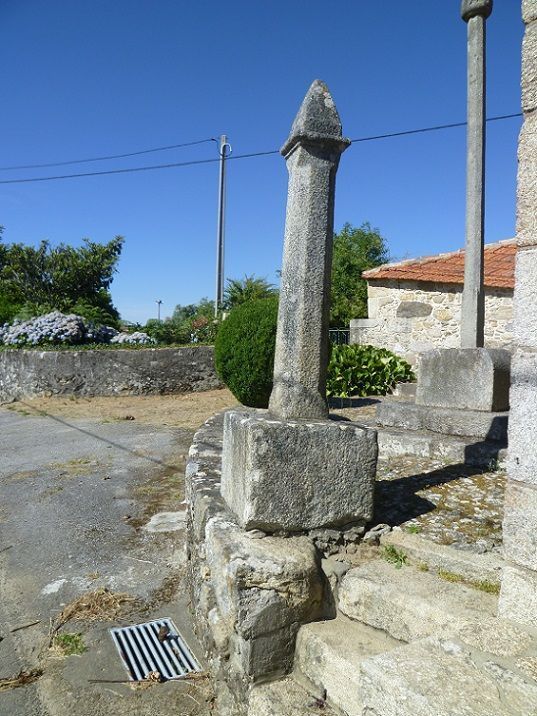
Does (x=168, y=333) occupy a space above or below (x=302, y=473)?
above

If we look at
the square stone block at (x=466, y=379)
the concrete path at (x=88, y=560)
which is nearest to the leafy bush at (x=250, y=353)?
the concrete path at (x=88, y=560)

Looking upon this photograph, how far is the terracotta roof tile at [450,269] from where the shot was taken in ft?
29.7

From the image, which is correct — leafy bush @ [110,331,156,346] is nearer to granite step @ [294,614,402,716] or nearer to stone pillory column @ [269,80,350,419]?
stone pillory column @ [269,80,350,419]

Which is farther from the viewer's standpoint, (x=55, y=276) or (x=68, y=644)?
(x=55, y=276)

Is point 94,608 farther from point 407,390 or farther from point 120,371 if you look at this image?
point 120,371

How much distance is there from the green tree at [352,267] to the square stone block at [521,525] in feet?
45.4

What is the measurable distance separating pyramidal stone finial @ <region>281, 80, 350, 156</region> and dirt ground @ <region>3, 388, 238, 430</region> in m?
6.23

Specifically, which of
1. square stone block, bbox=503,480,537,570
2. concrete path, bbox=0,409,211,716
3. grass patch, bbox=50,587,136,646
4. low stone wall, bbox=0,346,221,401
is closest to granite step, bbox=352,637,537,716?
square stone block, bbox=503,480,537,570

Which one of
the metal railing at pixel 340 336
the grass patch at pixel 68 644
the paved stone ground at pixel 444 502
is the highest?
the metal railing at pixel 340 336

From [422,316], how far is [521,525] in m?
7.87

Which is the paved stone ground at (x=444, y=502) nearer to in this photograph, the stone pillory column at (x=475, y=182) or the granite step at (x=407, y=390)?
the stone pillory column at (x=475, y=182)

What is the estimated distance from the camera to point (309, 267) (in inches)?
114

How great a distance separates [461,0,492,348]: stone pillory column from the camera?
17.2ft

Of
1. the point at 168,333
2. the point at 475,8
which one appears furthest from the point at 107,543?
the point at 168,333
